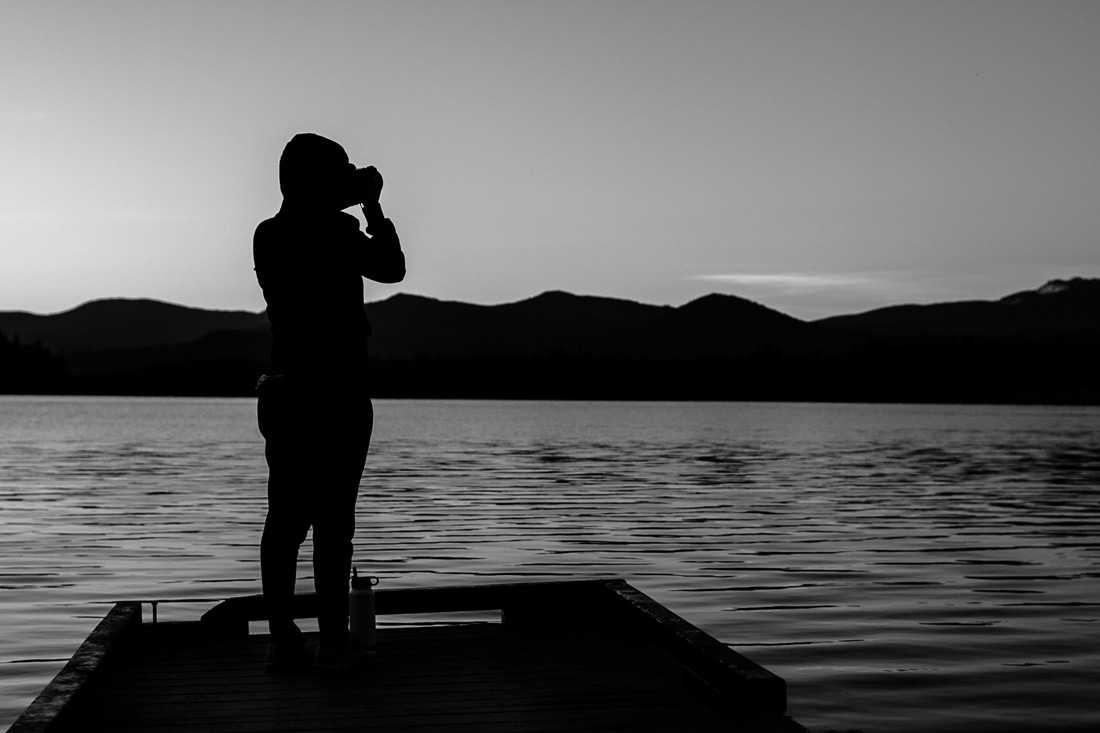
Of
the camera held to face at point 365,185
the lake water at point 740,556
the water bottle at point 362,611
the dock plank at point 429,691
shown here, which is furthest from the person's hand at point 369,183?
the lake water at point 740,556

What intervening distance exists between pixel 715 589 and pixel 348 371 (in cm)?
996

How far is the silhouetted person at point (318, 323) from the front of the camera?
6.64 metres

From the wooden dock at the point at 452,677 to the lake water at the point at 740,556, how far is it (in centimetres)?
199

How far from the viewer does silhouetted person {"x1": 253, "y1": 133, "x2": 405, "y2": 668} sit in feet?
21.8

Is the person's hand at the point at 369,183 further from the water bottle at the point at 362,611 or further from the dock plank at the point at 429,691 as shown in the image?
the dock plank at the point at 429,691

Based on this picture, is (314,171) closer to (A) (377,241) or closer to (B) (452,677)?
(A) (377,241)

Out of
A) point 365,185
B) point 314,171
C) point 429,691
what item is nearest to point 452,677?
point 429,691

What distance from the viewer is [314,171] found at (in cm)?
665

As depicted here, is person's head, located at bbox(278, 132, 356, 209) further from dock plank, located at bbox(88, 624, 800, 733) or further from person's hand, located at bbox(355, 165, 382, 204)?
dock plank, located at bbox(88, 624, 800, 733)

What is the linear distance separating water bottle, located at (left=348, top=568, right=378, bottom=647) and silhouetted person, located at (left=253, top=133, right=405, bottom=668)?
852mm

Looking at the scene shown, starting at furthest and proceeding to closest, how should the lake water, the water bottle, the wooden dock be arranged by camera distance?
the lake water
the water bottle
the wooden dock

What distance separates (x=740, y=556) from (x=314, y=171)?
13.7 m

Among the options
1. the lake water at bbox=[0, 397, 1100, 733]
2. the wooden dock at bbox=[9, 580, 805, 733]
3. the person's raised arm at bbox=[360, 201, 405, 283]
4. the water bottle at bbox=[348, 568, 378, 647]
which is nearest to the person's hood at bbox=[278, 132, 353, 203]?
the person's raised arm at bbox=[360, 201, 405, 283]

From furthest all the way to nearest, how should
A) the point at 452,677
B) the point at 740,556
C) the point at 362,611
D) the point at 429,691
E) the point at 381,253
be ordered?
the point at 740,556 → the point at 362,611 → the point at 452,677 → the point at 429,691 → the point at 381,253
